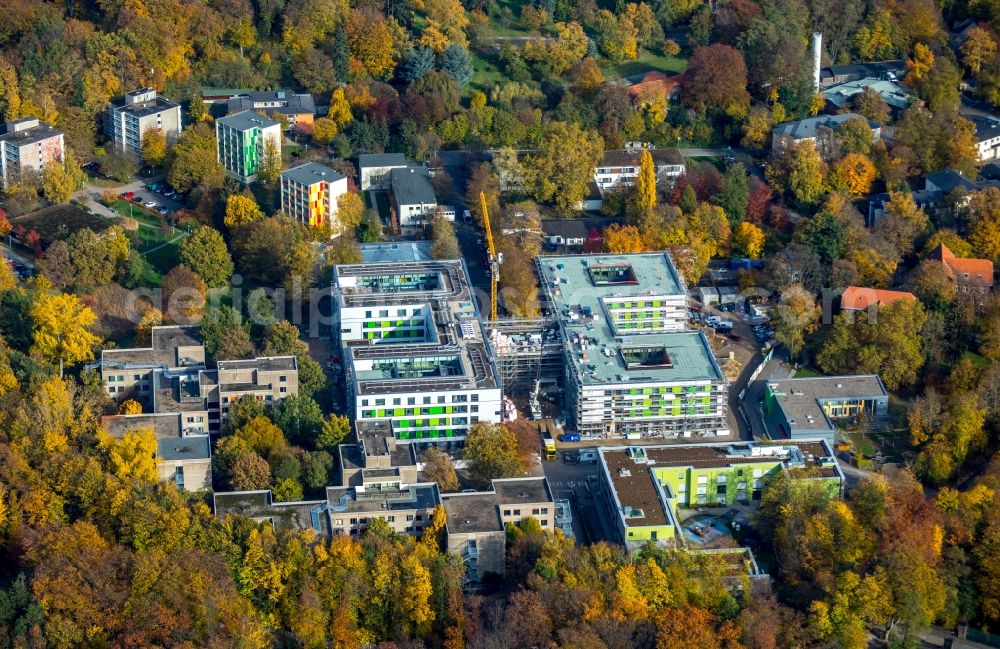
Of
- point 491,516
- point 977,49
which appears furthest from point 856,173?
point 491,516

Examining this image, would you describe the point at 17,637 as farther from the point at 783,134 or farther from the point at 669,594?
the point at 783,134

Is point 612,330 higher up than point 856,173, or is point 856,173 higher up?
point 856,173

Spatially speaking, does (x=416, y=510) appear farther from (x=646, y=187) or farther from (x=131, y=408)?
(x=646, y=187)

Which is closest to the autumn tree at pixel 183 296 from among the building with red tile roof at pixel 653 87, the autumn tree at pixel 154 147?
the autumn tree at pixel 154 147

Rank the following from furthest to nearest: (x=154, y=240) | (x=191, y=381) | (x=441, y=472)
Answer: (x=154, y=240) < (x=191, y=381) < (x=441, y=472)

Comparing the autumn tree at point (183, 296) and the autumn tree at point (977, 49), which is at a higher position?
the autumn tree at point (977, 49)

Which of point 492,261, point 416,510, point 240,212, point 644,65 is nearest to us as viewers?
point 416,510

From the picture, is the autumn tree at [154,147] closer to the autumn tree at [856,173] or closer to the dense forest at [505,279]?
the dense forest at [505,279]
